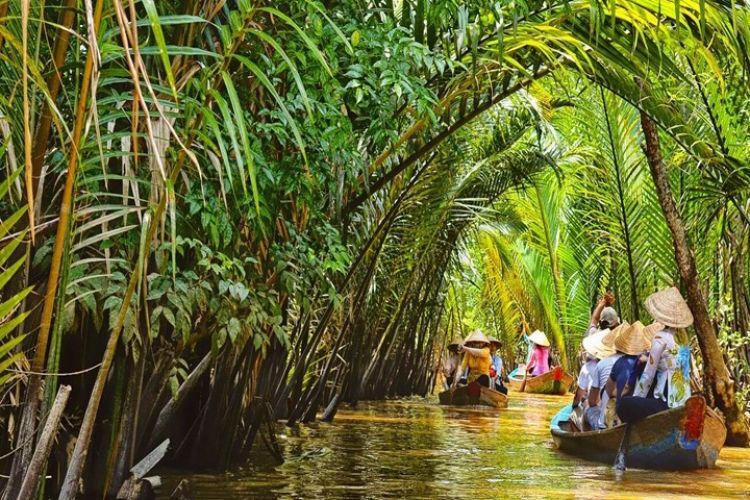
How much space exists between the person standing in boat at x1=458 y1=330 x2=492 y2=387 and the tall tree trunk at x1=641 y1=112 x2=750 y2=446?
8370 millimetres

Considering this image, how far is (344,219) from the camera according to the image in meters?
8.04

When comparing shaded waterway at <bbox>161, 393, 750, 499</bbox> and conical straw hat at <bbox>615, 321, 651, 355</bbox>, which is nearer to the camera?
shaded waterway at <bbox>161, 393, 750, 499</bbox>

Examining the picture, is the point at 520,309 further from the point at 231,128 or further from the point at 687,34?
the point at 231,128

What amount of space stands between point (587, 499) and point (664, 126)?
252 cm

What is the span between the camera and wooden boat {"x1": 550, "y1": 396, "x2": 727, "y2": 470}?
30.9 ft

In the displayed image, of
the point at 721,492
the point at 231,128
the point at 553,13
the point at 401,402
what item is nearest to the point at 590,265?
the point at 401,402

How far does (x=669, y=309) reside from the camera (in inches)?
383

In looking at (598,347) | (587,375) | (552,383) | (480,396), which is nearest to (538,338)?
(552,383)

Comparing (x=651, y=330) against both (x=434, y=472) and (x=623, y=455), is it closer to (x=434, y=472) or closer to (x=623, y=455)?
(x=623, y=455)

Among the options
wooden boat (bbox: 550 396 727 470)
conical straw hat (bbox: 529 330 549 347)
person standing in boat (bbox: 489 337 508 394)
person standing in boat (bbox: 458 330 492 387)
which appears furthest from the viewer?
conical straw hat (bbox: 529 330 549 347)

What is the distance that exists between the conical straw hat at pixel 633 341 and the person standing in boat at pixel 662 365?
15 centimetres

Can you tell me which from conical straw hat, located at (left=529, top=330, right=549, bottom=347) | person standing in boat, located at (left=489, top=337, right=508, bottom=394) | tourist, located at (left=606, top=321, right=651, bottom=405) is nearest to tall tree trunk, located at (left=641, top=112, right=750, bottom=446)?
tourist, located at (left=606, top=321, right=651, bottom=405)

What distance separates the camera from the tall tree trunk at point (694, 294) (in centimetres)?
1117

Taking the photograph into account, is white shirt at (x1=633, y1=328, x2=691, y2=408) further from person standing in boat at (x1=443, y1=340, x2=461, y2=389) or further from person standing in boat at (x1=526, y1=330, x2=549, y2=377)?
person standing in boat at (x1=526, y1=330, x2=549, y2=377)
